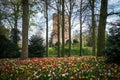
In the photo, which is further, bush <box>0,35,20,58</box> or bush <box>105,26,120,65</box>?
bush <box>0,35,20,58</box>

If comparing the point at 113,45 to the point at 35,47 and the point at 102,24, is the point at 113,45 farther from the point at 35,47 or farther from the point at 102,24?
the point at 35,47

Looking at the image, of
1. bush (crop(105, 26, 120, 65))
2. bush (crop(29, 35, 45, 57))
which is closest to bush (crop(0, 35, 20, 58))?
bush (crop(29, 35, 45, 57))

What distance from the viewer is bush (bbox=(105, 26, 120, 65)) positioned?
8359 millimetres

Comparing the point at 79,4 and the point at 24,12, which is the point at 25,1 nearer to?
the point at 24,12

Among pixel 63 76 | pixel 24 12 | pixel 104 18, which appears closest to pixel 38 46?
pixel 24 12

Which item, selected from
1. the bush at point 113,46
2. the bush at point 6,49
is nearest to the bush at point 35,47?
the bush at point 6,49

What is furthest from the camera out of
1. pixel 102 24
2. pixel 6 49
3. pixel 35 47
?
pixel 35 47

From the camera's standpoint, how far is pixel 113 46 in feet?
27.5

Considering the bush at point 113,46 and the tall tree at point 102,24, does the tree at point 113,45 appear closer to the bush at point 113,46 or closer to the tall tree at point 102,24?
the bush at point 113,46

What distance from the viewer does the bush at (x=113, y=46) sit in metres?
8.36

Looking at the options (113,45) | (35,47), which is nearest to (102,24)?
(113,45)

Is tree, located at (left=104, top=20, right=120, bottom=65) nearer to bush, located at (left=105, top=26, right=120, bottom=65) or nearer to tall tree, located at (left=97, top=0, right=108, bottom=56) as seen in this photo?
bush, located at (left=105, top=26, right=120, bottom=65)

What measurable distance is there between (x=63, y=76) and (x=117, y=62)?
122 inches

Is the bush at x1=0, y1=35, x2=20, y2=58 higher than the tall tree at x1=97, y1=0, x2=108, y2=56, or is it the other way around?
the tall tree at x1=97, y1=0, x2=108, y2=56
